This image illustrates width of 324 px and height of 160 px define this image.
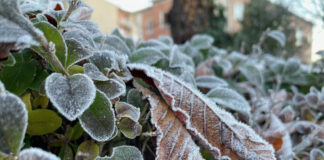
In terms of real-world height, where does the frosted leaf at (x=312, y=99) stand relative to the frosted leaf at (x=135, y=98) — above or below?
below

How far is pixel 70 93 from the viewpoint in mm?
411

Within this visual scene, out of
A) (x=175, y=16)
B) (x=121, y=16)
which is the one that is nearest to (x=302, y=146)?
(x=175, y=16)

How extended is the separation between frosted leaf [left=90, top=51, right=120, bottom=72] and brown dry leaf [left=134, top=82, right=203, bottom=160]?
101 mm

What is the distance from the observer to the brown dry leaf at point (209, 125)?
0.54 metres

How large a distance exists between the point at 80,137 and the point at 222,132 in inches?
11.8

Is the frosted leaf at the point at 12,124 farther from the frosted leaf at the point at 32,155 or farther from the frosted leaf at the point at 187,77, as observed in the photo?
the frosted leaf at the point at 187,77

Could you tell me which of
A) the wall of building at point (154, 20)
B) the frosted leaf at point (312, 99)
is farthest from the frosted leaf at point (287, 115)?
the wall of building at point (154, 20)

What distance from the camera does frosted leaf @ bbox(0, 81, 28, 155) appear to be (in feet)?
1.09

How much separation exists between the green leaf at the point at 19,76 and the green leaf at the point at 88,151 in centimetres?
15

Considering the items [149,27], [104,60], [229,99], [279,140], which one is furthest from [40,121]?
[149,27]

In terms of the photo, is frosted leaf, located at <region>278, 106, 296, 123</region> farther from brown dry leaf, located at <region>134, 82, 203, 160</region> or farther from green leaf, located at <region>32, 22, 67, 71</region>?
green leaf, located at <region>32, 22, 67, 71</region>

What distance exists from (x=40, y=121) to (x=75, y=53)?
132 mm

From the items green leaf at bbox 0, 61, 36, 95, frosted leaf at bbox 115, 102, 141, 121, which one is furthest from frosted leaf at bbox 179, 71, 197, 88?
green leaf at bbox 0, 61, 36, 95

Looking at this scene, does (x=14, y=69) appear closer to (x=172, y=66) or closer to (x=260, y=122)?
(x=172, y=66)
